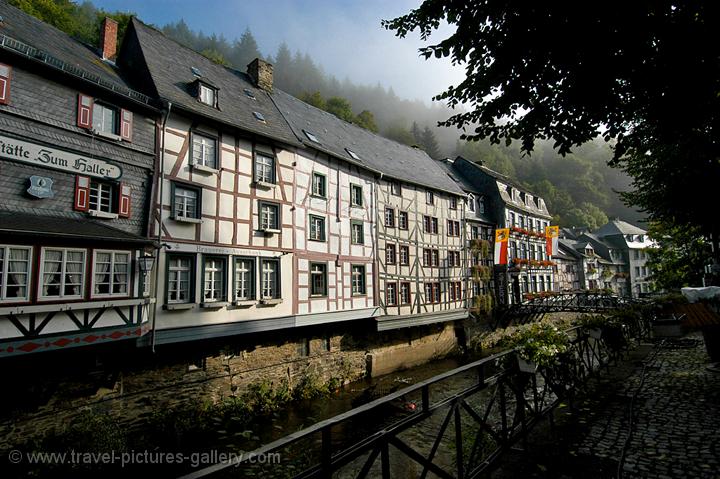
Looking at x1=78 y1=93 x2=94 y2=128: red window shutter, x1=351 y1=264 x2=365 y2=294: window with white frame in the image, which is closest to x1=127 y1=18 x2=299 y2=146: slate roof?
x1=78 y1=93 x2=94 y2=128: red window shutter

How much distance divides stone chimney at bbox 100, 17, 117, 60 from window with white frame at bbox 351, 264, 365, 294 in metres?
11.9

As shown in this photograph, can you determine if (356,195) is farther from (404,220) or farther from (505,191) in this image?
(505,191)

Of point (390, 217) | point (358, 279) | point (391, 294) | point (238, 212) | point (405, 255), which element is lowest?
point (391, 294)

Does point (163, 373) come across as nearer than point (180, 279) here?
Yes

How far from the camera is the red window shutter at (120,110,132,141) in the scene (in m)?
10.2

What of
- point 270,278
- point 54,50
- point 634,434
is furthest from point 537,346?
point 54,50

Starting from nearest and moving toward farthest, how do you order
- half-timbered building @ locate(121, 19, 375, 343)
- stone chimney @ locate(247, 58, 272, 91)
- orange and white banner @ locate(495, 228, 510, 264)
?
half-timbered building @ locate(121, 19, 375, 343) < stone chimney @ locate(247, 58, 272, 91) < orange and white banner @ locate(495, 228, 510, 264)

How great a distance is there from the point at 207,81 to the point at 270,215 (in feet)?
16.7

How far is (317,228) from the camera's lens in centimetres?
1555

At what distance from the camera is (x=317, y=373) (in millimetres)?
15086

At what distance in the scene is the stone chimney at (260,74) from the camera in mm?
17578

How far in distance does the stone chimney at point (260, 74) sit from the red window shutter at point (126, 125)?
8.20 meters

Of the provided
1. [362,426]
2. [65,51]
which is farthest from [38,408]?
[65,51]

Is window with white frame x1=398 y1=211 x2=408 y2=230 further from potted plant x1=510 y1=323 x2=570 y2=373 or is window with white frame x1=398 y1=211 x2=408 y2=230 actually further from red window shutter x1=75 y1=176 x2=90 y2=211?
potted plant x1=510 y1=323 x2=570 y2=373
